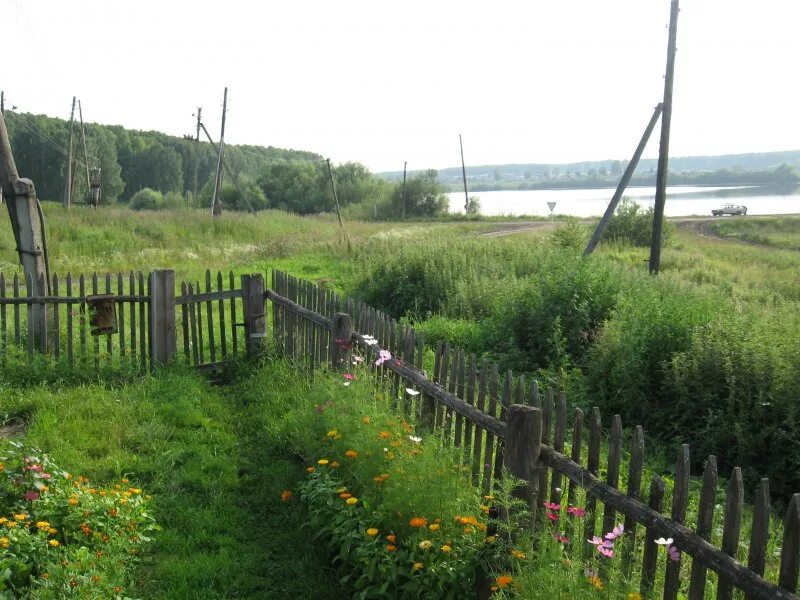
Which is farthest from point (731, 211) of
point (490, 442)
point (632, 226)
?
point (490, 442)

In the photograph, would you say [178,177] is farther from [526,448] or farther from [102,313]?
[526,448]

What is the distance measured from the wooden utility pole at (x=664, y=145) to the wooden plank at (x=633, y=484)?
1309cm

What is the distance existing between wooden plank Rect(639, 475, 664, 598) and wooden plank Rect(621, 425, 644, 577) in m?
0.08

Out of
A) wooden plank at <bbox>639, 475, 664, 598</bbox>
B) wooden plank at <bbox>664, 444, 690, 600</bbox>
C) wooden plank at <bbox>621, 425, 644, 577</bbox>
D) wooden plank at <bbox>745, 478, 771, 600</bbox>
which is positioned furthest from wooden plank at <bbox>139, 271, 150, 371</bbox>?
wooden plank at <bbox>745, 478, 771, 600</bbox>

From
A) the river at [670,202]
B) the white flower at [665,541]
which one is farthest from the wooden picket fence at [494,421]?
the river at [670,202]

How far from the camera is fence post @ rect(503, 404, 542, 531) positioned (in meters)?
3.55

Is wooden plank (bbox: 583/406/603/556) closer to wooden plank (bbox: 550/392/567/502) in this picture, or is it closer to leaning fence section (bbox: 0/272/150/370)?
wooden plank (bbox: 550/392/567/502)

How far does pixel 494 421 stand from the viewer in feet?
12.9

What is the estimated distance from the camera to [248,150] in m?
152

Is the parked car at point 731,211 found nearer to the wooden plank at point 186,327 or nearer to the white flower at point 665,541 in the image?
the wooden plank at point 186,327

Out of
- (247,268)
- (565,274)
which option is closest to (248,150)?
(247,268)

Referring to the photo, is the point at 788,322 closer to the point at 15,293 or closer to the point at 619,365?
the point at 619,365

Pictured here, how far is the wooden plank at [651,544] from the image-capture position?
2934 mm

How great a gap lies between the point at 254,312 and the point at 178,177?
4672 inches
